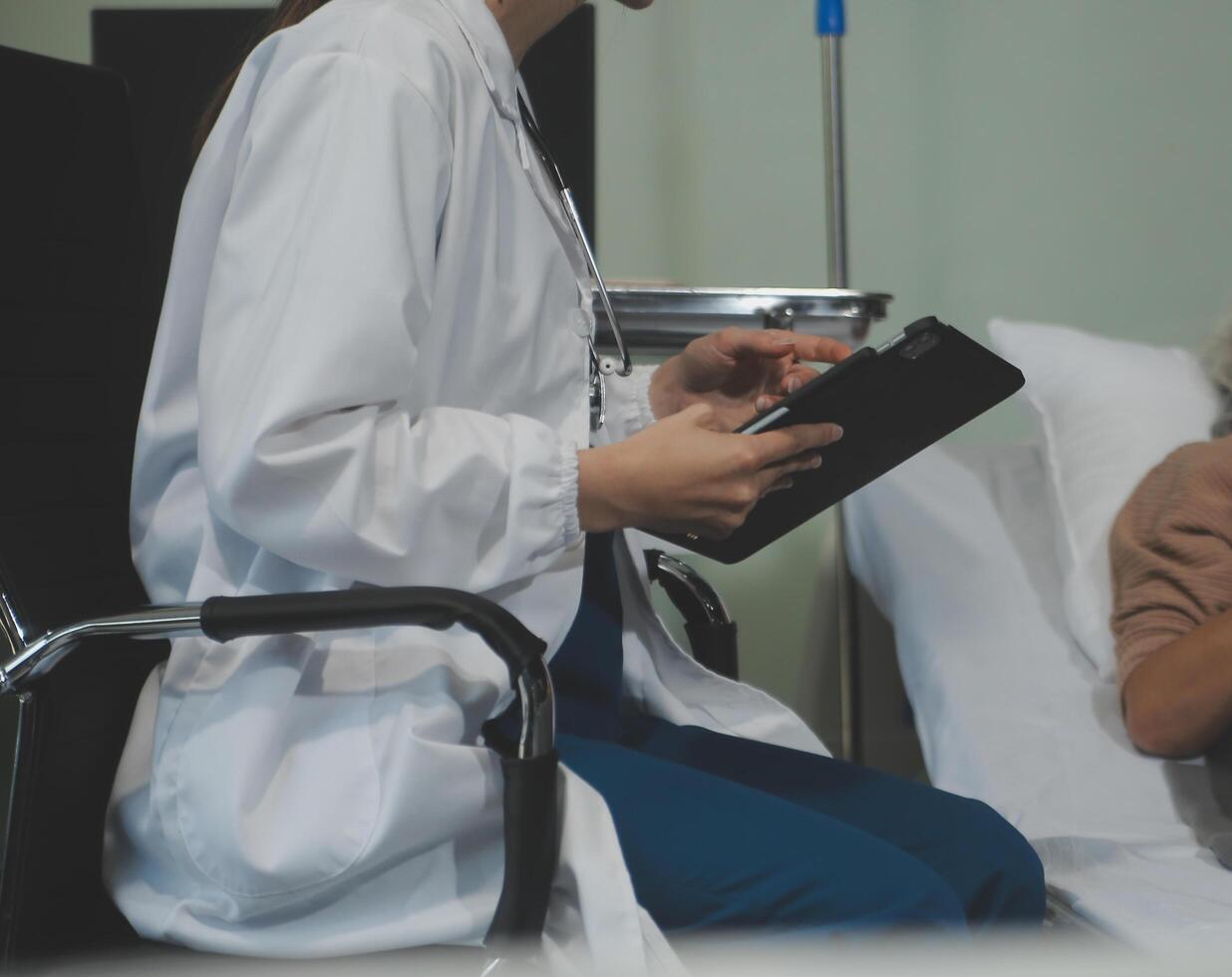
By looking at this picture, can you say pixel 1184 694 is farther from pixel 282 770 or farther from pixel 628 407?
pixel 282 770

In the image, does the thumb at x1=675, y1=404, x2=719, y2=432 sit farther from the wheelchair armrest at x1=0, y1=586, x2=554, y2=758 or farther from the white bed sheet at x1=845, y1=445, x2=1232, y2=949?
the white bed sheet at x1=845, y1=445, x2=1232, y2=949

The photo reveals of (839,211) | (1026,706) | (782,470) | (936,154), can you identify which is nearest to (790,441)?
(782,470)

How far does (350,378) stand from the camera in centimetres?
67

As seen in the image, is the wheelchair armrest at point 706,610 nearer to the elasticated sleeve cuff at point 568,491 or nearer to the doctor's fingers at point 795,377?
the doctor's fingers at point 795,377

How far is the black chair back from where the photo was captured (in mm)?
764

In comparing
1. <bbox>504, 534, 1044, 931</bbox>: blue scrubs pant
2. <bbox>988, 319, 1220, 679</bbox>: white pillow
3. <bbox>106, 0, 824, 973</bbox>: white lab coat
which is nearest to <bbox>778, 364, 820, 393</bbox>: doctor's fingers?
<bbox>504, 534, 1044, 931</bbox>: blue scrubs pant

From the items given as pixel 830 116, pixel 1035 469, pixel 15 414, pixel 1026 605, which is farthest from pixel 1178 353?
pixel 15 414

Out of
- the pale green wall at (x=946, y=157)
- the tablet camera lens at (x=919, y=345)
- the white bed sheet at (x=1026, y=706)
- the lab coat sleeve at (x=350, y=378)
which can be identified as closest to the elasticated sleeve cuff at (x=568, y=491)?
the lab coat sleeve at (x=350, y=378)

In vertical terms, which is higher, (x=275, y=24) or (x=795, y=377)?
(x=275, y=24)

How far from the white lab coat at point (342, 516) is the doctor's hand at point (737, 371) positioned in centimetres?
33

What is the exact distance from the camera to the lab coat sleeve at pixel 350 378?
0.67 metres

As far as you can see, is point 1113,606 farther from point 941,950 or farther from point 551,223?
point 941,950

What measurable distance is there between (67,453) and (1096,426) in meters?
1.17

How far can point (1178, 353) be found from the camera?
1.57 metres
